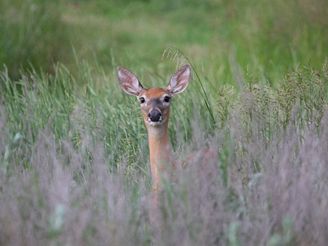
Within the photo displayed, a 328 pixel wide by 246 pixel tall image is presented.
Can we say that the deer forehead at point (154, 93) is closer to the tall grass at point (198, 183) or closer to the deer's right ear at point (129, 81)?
the deer's right ear at point (129, 81)

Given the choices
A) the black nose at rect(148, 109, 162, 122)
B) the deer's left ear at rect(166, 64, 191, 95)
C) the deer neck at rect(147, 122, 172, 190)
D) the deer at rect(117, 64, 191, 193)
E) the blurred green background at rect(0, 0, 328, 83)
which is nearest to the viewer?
the deer neck at rect(147, 122, 172, 190)

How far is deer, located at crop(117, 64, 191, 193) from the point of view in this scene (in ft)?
21.6

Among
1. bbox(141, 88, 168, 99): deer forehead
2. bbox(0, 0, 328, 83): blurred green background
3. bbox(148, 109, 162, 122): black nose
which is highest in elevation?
bbox(0, 0, 328, 83): blurred green background

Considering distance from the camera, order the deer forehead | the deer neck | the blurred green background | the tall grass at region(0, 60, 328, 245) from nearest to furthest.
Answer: the tall grass at region(0, 60, 328, 245) < the deer neck < the deer forehead < the blurred green background

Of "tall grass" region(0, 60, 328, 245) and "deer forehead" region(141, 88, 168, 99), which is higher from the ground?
"deer forehead" region(141, 88, 168, 99)

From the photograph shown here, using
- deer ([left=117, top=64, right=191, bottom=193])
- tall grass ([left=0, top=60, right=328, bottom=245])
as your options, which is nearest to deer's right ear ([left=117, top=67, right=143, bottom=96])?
deer ([left=117, top=64, right=191, bottom=193])

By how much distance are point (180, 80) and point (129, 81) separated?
333mm

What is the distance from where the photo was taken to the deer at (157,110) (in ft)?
21.6

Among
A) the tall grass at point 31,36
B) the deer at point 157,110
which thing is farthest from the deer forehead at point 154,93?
the tall grass at point 31,36

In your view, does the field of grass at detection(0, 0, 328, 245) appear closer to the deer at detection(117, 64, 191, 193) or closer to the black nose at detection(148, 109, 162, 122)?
the deer at detection(117, 64, 191, 193)

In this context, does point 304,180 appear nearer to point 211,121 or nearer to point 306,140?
point 306,140

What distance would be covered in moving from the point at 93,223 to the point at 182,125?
112 inches

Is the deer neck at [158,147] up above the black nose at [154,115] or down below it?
below

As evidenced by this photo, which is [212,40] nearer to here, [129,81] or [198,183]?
[129,81]
